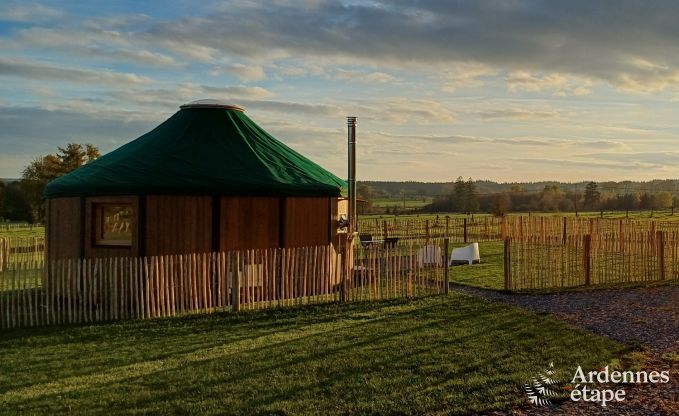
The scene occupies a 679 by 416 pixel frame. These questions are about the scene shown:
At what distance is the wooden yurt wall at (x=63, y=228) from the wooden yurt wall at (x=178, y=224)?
1628 mm

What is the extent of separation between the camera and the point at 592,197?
68.4 m

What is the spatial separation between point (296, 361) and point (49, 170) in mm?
33420

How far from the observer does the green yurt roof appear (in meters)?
10.6

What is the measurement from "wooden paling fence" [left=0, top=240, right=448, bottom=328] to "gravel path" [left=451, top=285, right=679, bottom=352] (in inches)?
65.3

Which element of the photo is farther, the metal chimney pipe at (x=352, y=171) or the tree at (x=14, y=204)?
the tree at (x=14, y=204)

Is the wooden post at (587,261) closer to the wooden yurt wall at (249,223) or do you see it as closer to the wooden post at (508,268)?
the wooden post at (508,268)

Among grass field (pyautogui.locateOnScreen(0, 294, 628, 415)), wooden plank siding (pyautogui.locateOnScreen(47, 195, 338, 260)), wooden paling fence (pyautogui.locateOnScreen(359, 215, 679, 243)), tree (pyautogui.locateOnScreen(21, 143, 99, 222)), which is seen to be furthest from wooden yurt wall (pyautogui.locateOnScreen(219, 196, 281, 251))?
tree (pyautogui.locateOnScreen(21, 143, 99, 222))

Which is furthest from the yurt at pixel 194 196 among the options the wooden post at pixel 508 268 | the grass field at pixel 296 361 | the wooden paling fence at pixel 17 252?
the wooden post at pixel 508 268

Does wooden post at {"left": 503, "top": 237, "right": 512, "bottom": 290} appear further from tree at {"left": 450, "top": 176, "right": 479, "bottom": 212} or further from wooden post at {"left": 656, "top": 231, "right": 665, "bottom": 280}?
tree at {"left": 450, "top": 176, "right": 479, "bottom": 212}

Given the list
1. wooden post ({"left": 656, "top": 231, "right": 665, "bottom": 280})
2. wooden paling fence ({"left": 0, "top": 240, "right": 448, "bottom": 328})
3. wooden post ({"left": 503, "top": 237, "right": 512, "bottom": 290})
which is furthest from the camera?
wooden post ({"left": 656, "top": 231, "right": 665, "bottom": 280})

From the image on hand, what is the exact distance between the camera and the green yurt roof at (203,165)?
34.7 feet

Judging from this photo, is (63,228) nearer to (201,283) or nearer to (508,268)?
(201,283)

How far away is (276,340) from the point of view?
24.9 ft

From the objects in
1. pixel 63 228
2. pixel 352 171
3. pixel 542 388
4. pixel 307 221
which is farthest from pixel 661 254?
pixel 63 228
